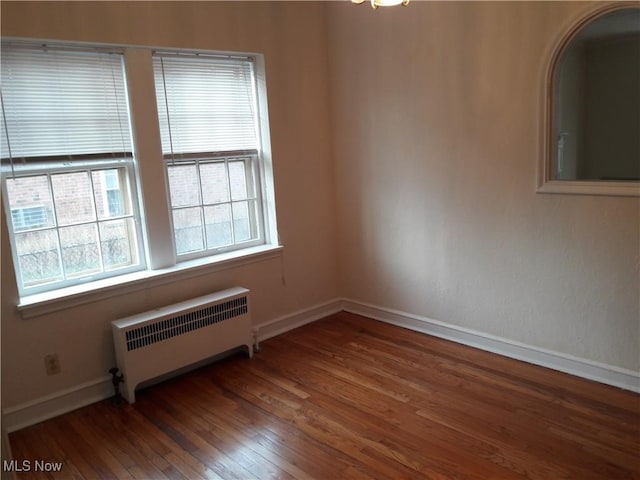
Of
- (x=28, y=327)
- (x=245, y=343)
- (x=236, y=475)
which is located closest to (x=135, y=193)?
(x=28, y=327)

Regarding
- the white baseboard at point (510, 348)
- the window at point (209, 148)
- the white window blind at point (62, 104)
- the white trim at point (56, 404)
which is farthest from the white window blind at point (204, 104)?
the white baseboard at point (510, 348)

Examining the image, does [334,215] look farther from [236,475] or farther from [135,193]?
[236,475]

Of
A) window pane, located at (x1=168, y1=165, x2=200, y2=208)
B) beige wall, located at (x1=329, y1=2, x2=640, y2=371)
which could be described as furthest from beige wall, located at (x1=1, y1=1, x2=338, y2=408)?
window pane, located at (x1=168, y1=165, x2=200, y2=208)

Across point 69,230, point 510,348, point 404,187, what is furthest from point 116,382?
point 510,348

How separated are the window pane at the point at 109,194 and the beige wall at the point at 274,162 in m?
0.55

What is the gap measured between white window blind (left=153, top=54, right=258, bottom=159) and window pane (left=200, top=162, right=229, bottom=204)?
124 mm

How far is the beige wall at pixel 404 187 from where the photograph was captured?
286cm

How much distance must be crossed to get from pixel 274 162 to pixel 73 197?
1439mm

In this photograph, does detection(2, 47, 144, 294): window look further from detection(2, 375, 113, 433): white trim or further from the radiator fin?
detection(2, 375, 113, 433): white trim

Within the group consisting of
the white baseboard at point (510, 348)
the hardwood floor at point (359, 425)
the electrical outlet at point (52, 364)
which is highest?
the electrical outlet at point (52, 364)

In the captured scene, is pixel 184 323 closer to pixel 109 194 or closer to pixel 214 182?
pixel 109 194

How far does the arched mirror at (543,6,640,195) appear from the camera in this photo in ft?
8.88

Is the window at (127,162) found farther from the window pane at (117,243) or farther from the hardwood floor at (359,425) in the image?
the hardwood floor at (359,425)

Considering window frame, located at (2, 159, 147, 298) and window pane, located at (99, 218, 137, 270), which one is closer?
window frame, located at (2, 159, 147, 298)
